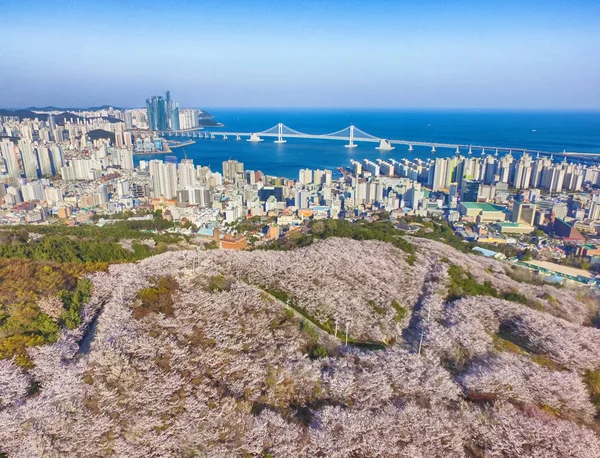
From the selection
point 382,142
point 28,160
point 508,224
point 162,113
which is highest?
point 162,113

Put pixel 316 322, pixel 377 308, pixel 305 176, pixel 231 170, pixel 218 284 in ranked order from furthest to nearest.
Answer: pixel 231 170 → pixel 305 176 → pixel 218 284 → pixel 377 308 → pixel 316 322

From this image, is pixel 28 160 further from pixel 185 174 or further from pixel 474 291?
pixel 474 291

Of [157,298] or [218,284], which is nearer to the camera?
[157,298]

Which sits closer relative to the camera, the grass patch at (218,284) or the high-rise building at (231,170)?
the grass patch at (218,284)

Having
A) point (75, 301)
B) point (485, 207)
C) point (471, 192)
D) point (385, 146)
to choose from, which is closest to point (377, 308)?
point (75, 301)

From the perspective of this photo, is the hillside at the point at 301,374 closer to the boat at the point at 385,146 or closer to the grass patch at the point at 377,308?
the grass patch at the point at 377,308

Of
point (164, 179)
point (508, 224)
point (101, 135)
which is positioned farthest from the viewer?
point (101, 135)

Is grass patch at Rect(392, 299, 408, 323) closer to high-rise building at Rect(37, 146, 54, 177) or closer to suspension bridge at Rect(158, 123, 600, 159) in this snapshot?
high-rise building at Rect(37, 146, 54, 177)

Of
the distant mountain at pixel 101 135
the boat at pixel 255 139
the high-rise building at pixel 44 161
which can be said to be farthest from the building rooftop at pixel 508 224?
the distant mountain at pixel 101 135

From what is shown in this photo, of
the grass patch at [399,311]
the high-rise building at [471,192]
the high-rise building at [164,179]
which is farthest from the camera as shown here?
the high-rise building at [471,192]

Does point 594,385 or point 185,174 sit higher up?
point 185,174
